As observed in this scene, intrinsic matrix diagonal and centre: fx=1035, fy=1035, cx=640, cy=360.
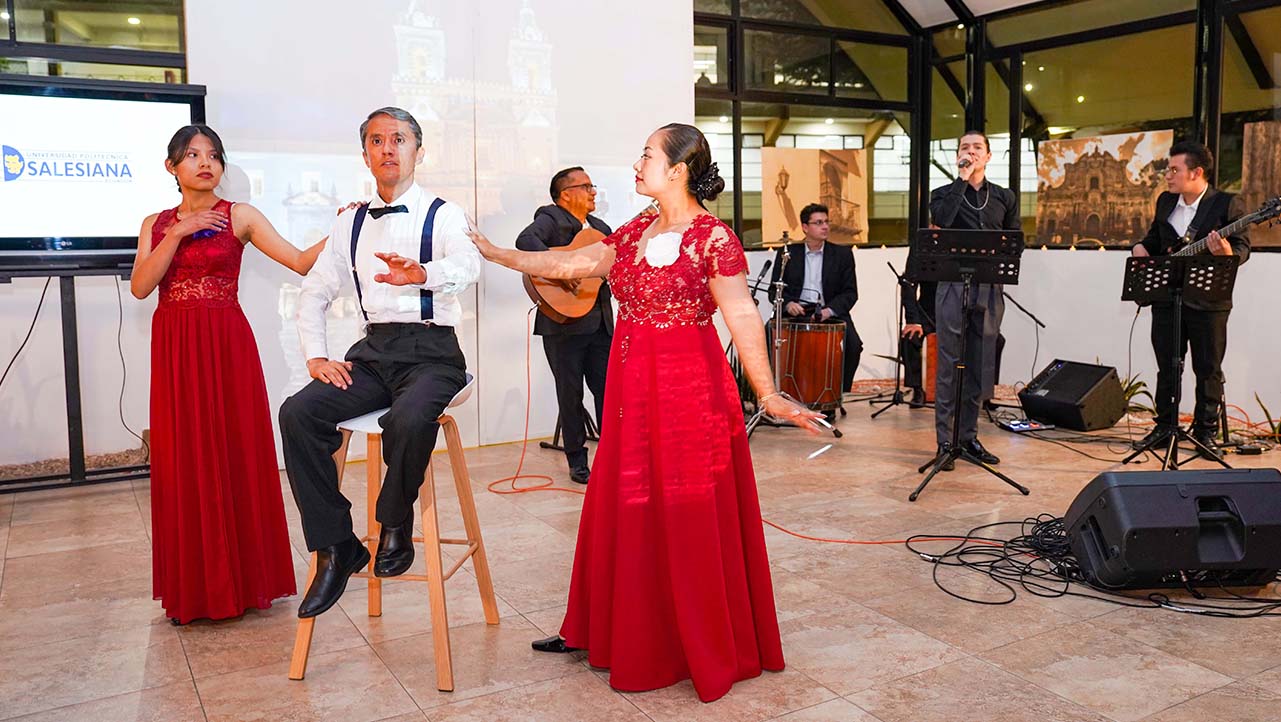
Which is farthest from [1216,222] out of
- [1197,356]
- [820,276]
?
[820,276]

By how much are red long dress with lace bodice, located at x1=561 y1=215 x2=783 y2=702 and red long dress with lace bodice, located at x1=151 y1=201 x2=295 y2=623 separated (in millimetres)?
1420

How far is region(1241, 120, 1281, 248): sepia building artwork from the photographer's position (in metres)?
7.20

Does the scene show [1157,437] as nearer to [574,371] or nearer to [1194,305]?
[1194,305]

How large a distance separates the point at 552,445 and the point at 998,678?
403 cm

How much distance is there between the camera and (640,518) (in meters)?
3.02

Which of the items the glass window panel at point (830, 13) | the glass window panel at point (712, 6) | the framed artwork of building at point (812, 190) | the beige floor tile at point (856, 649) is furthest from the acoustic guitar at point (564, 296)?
the glass window panel at point (830, 13)

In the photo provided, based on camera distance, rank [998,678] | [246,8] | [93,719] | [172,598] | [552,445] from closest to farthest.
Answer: [93,719]
[998,678]
[172,598]
[246,8]
[552,445]

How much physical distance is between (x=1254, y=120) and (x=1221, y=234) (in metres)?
2.21

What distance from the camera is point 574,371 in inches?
233

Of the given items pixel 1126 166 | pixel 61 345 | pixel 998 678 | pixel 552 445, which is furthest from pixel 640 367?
pixel 1126 166

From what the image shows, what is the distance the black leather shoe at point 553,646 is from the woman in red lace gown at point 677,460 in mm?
240

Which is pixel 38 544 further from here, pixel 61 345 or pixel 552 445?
pixel 552 445

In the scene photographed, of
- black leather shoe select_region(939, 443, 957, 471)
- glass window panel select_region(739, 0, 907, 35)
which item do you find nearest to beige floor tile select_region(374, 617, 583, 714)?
black leather shoe select_region(939, 443, 957, 471)

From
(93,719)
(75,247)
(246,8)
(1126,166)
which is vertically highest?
(246,8)
